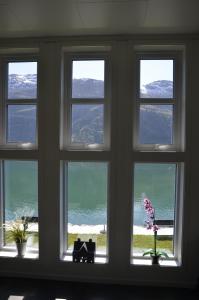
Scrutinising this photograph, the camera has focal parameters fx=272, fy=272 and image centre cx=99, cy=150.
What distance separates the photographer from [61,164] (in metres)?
2.56

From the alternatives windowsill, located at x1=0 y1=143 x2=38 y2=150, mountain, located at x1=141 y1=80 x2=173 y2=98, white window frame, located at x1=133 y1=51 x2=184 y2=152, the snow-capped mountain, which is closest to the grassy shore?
white window frame, located at x1=133 y1=51 x2=184 y2=152

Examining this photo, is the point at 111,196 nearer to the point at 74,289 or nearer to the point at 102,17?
the point at 74,289

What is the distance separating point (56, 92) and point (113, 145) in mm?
719

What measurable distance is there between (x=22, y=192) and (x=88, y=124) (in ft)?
3.10

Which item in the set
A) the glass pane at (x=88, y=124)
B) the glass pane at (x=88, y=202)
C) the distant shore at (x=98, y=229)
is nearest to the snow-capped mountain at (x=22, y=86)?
the glass pane at (x=88, y=124)

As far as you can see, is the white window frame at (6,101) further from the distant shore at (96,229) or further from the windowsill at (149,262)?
the windowsill at (149,262)

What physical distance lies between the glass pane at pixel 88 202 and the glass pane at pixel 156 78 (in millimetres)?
837

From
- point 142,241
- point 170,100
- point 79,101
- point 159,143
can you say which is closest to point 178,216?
point 142,241

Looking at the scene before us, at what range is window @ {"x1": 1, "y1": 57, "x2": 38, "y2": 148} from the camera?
8.75ft

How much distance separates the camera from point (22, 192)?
2709 millimetres

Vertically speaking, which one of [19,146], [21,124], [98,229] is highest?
[21,124]

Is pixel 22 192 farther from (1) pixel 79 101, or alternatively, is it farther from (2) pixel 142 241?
(2) pixel 142 241

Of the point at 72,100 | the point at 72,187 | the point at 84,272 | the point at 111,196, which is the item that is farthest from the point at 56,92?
the point at 84,272

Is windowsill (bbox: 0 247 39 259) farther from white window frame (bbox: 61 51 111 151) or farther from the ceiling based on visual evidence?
the ceiling
